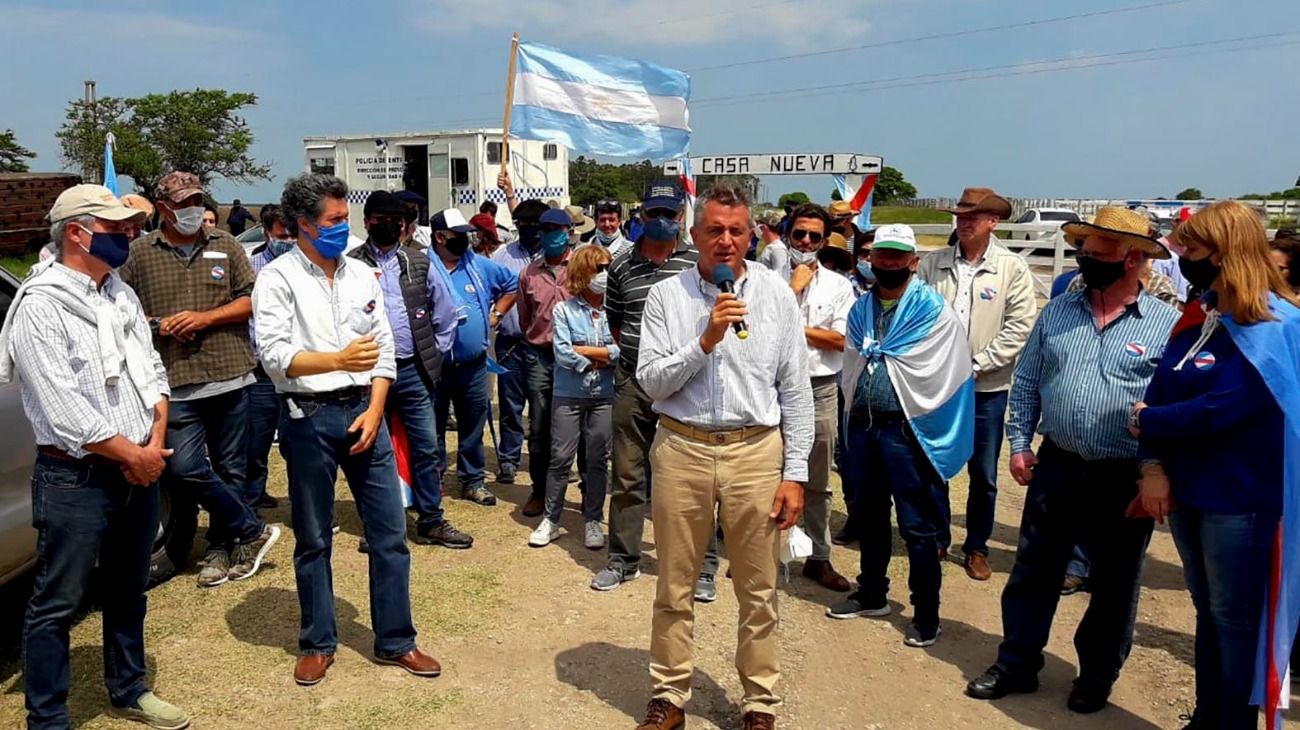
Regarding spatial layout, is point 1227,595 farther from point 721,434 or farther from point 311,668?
point 311,668

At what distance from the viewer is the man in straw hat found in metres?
3.66

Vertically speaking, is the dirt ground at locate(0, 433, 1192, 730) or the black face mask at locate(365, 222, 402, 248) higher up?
the black face mask at locate(365, 222, 402, 248)

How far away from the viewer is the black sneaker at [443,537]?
5.64 meters

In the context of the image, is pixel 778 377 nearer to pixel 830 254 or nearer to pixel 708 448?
pixel 708 448

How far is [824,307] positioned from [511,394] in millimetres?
2797

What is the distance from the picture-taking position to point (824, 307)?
5.13 meters

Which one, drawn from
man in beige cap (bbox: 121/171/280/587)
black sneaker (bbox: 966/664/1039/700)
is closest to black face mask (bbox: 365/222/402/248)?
man in beige cap (bbox: 121/171/280/587)

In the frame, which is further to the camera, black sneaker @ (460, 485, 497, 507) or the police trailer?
the police trailer

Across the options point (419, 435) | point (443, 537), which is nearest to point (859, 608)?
point (443, 537)

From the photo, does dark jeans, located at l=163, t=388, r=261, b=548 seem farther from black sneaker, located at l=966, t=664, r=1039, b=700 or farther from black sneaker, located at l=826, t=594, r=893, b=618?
black sneaker, located at l=966, t=664, r=1039, b=700

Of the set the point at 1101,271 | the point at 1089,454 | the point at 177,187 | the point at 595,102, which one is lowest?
the point at 1089,454

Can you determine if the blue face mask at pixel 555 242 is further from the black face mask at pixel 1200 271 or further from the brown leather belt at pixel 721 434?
the black face mask at pixel 1200 271

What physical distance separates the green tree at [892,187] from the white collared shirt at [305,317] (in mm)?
58364

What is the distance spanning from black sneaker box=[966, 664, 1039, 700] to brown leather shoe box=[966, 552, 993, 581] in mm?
1349
